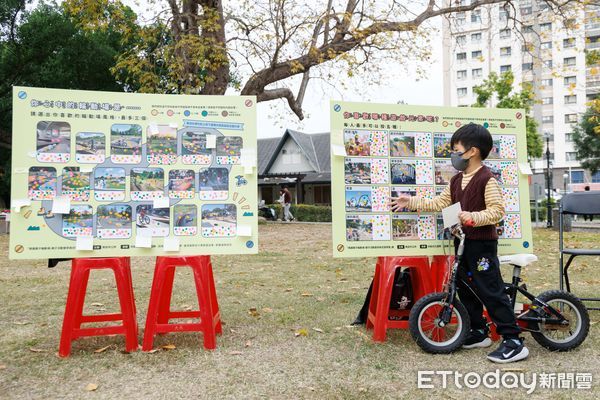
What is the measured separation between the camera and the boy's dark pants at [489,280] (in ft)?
10.6

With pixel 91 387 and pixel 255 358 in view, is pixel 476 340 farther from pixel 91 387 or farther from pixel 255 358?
pixel 91 387

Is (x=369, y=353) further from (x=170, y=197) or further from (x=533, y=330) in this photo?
(x=170, y=197)

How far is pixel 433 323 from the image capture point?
333 centimetres

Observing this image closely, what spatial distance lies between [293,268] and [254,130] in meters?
4.18

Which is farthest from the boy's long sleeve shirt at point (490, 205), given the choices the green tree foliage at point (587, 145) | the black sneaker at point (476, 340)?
the green tree foliage at point (587, 145)

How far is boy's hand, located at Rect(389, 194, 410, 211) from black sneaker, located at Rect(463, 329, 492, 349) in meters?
1.07

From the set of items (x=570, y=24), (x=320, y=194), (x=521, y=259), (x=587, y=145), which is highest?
(x=570, y=24)

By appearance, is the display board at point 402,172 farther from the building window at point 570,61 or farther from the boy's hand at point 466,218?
the building window at point 570,61

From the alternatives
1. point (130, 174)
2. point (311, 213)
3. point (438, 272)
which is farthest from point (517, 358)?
point (311, 213)

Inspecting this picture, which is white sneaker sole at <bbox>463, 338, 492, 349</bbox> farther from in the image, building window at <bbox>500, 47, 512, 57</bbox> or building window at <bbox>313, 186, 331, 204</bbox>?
building window at <bbox>500, 47, 512, 57</bbox>

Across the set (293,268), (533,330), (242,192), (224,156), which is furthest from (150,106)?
(293,268)

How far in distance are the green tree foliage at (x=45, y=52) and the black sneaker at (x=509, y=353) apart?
55.6ft

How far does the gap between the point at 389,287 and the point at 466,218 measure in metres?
0.79

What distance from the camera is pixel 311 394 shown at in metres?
2.67
